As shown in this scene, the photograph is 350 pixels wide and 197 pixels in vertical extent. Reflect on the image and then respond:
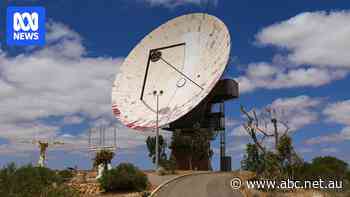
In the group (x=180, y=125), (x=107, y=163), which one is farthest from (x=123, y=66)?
→ (x=107, y=163)

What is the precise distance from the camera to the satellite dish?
228 ft

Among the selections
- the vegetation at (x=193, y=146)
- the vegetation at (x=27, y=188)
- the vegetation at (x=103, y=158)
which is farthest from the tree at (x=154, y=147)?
the vegetation at (x=27, y=188)

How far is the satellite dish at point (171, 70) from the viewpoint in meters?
69.4

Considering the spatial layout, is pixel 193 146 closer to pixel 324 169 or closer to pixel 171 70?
pixel 171 70

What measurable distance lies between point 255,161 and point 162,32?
126 ft

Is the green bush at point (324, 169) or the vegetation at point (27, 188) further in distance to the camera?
the green bush at point (324, 169)

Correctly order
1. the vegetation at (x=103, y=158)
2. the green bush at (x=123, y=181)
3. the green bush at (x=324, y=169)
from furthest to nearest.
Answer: the vegetation at (x=103, y=158) → the green bush at (x=324, y=169) → the green bush at (x=123, y=181)

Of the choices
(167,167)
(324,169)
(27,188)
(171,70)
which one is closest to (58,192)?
(27,188)

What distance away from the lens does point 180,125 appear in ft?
278

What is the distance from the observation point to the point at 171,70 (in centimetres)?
7744

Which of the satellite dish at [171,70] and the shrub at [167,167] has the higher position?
the satellite dish at [171,70]

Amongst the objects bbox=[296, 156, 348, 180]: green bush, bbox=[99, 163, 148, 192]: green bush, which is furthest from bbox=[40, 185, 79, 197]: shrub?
bbox=[296, 156, 348, 180]: green bush

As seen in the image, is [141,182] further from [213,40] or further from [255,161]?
[213,40]

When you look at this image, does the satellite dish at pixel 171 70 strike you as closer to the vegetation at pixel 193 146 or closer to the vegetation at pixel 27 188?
the vegetation at pixel 193 146
